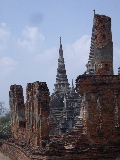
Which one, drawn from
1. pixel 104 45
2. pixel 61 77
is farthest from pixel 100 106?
pixel 61 77

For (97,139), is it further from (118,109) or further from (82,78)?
(82,78)

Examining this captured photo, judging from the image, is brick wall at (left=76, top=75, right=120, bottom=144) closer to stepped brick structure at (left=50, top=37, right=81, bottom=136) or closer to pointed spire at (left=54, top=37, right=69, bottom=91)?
stepped brick structure at (left=50, top=37, right=81, bottom=136)

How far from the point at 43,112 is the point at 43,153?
2.82 meters

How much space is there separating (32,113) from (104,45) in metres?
4.90

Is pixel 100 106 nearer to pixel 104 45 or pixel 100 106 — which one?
pixel 100 106

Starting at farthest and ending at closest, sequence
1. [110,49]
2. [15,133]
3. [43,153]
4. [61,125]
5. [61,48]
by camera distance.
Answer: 1. [61,48]
2. [61,125]
3. [15,133]
4. [110,49]
5. [43,153]

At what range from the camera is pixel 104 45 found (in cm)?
1297

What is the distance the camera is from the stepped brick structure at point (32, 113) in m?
13.5

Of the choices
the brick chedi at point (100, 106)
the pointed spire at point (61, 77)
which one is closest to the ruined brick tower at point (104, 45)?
the brick chedi at point (100, 106)

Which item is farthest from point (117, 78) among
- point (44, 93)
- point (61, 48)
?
point (61, 48)

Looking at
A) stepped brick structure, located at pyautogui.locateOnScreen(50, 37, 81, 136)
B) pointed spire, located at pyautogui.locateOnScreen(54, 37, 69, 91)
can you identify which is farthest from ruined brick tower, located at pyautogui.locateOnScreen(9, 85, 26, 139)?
pointed spire, located at pyautogui.locateOnScreen(54, 37, 69, 91)

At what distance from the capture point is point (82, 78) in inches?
450

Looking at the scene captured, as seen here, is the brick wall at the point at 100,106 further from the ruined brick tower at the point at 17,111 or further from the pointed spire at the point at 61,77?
the pointed spire at the point at 61,77

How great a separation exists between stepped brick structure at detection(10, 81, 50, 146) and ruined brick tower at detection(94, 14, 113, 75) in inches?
104
